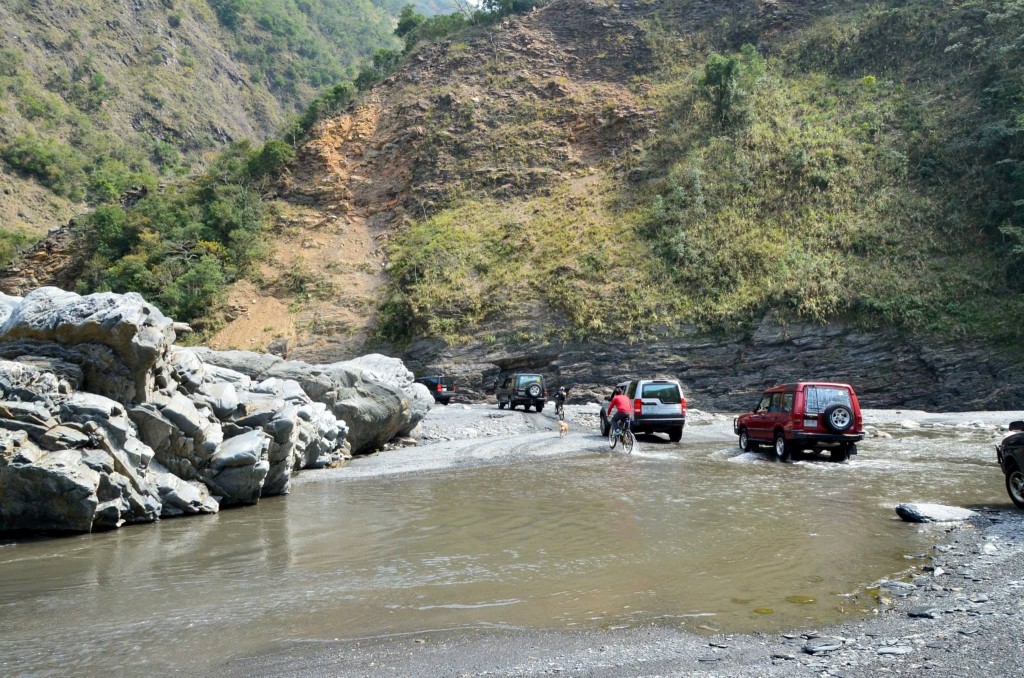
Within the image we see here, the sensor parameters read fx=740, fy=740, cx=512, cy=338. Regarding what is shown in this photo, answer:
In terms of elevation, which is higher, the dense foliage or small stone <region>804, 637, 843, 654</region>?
the dense foliage

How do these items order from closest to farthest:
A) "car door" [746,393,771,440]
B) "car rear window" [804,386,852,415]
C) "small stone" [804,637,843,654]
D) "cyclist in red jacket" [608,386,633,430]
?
1. "small stone" [804,637,843,654]
2. "car rear window" [804,386,852,415]
3. "car door" [746,393,771,440]
4. "cyclist in red jacket" [608,386,633,430]

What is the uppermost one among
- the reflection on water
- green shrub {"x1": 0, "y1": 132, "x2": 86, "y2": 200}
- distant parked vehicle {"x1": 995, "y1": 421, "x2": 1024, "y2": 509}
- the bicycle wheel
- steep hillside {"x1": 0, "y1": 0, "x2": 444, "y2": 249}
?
steep hillside {"x1": 0, "y1": 0, "x2": 444, "y2": 249}

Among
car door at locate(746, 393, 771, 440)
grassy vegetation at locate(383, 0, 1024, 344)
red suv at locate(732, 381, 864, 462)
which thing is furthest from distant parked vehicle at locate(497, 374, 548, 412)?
red suv at locate(732, 381, 864, 462)

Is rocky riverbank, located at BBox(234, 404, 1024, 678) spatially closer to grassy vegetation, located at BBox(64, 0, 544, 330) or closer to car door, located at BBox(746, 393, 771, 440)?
car door, located at BBox(746, 393, 771, 440)

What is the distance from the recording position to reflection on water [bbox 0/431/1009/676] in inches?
227

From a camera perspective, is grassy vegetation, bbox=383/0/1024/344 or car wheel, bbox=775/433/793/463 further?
grassy vegetation, bbox=383/0/1024/344

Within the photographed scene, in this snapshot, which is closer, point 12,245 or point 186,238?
Result: point 186,238

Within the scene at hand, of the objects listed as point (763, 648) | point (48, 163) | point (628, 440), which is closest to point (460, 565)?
point (763, 648)

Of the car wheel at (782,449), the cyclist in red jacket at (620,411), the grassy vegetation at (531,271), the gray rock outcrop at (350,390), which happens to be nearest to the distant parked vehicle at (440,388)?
the grassy vegetation at (531,271)

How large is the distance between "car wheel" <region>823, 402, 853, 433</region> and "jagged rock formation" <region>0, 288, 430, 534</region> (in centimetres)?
1118

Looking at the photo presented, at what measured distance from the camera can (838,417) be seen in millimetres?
16047

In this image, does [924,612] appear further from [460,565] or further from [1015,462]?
[1015,462]

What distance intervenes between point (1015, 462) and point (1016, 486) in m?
0.36

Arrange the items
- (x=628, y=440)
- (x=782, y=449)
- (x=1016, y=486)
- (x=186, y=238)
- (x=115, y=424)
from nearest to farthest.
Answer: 1. (x=1016, y=486)
2. (x=115, y=424)
3. (x=782, y=449)
4. (x=628, y=440)
5. (x=186, y=238)
